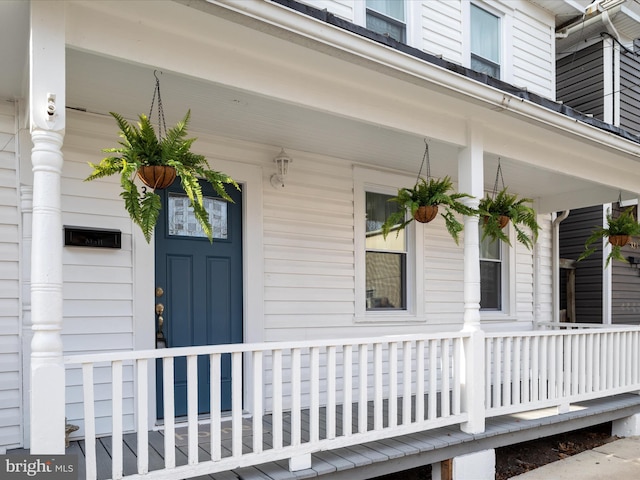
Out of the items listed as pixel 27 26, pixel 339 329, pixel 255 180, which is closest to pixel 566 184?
pixel 339 329

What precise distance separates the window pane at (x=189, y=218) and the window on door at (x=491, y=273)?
3.56 m

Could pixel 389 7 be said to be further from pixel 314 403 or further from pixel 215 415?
pixel 215 415

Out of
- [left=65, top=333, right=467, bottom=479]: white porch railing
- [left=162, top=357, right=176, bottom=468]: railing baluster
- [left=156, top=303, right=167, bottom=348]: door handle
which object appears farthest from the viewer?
[left=156, top=303, right=167, bottom=348]: door handle

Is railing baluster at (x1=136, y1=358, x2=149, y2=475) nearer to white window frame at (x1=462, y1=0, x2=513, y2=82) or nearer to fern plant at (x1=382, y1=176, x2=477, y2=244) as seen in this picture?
fern plant at (x1=382, y1=176, x2=477, y2=244)

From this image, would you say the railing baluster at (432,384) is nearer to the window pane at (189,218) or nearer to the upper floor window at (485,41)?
the window pane at (189,218)

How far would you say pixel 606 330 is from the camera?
16.0ft

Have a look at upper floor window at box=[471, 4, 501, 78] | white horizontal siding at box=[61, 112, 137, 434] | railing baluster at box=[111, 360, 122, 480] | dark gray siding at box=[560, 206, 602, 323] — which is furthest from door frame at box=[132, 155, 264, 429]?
dark gray siding at box=[560, 206, 602, 323]

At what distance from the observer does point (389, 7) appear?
5246 mm

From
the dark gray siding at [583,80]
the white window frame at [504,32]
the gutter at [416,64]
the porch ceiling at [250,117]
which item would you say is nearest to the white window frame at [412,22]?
the white window frame at [504,32]

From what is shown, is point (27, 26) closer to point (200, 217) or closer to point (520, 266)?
point (200, 217)

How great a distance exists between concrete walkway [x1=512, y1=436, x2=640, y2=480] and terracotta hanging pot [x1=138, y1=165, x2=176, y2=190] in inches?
139

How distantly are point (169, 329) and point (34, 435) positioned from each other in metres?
1.75

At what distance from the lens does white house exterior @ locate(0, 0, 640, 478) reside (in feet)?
7.79

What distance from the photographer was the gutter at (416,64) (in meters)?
2.54
